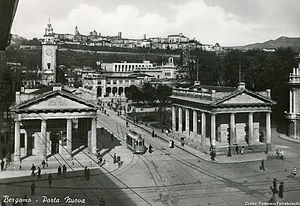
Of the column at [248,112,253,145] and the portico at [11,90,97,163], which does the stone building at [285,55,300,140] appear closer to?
the column at [248,112,253,145]

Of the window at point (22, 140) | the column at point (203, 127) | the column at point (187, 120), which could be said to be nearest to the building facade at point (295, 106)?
the column at point (187, 120)

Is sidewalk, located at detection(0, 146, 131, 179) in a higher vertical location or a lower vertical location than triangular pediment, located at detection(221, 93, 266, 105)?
lower

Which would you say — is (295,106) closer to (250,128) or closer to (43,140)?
(250,128)

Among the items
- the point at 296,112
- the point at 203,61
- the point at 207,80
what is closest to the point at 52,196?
the point at 296,112

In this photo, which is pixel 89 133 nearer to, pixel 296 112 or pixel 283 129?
pixel 296 112

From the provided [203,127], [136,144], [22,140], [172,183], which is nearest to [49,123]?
[22,140]

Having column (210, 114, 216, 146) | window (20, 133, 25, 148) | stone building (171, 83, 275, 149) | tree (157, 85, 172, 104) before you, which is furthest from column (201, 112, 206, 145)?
tree (157, 85, 172, 104)

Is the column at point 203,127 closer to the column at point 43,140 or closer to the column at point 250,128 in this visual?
the column at point 250,128
